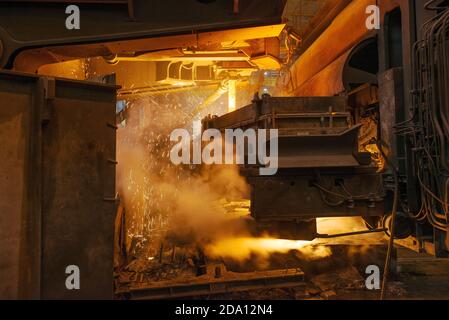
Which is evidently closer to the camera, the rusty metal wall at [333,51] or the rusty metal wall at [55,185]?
the rusty metal wall at [55,185]

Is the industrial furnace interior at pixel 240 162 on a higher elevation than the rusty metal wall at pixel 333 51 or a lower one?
lower

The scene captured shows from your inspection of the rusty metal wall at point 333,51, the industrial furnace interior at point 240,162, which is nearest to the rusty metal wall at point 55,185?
the industrial furnace interior at point 240,162

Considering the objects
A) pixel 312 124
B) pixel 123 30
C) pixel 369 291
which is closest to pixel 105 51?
pixel 123 30

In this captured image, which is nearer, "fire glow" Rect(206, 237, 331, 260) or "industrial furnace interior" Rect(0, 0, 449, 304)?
"industrial furnace interior" Rect(0, 0, 449, 304)

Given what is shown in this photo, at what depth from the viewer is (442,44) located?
8.90 feet

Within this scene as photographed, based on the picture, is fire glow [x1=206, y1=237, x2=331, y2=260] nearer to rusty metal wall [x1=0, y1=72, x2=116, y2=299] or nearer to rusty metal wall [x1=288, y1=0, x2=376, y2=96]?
rusty metal wall [x1=0, y1=72, x2=116, y2=299]

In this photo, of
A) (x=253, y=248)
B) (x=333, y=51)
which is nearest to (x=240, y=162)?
(x=253, y=248)

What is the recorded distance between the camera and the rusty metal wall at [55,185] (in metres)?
2.08

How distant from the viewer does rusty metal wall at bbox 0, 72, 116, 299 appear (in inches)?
82.0

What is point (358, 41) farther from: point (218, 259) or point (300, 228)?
point (218, 259)

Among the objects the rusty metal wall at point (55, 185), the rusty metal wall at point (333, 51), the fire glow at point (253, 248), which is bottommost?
the fire glow at point (253, 248)

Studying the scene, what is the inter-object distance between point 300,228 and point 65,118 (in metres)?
2.76

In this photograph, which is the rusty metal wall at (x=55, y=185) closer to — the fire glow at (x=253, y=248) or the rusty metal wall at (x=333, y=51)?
the fire glow at (x=253, y=248)

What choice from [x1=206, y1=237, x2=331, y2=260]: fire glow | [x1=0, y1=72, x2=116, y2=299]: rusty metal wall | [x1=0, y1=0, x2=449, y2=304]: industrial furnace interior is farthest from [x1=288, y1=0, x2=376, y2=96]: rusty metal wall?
[x1=0, y1=72, x2=116, y2=299]: rusty metal wall
